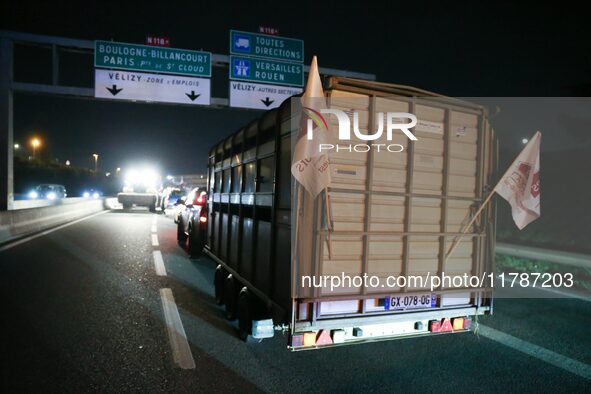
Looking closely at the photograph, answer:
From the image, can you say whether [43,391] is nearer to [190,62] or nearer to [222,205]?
[222,205]

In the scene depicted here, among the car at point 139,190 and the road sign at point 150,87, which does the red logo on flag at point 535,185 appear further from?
the car at point 139,190

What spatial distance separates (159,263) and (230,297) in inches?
201

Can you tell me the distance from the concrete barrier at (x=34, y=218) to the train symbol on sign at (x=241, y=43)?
1027cm

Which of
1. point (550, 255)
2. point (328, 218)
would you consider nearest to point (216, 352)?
point (328, 218)

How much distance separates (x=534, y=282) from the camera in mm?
9016

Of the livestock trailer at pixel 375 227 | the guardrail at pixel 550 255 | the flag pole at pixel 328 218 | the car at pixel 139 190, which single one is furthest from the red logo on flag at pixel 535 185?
the car at pixel 139 190

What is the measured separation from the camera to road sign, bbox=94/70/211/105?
1703cm

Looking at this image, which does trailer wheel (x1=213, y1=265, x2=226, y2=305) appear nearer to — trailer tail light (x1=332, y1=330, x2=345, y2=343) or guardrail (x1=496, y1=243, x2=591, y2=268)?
trailer tail light (x1=332, y1=330, x2=345, y2=343)

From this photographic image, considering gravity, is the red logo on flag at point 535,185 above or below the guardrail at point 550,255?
above

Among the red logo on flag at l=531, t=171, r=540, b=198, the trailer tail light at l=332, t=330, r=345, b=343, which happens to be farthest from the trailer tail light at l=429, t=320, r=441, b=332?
the red logo on flag at l=531, t=171, r=540, b=198

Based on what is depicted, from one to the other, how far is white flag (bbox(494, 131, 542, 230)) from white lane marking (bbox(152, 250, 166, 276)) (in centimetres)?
716

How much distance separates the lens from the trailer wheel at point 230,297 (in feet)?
20.3

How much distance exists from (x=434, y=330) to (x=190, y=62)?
52.4 feet

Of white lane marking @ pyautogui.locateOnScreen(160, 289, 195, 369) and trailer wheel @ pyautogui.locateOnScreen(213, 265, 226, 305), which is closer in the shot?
white lane marking @ pyautogui.locateOnScreen(160, 289, 195, 369)
